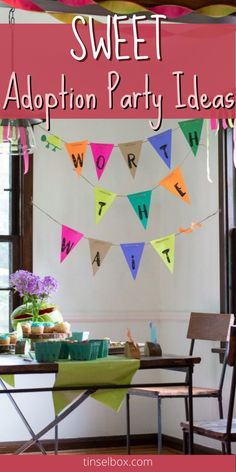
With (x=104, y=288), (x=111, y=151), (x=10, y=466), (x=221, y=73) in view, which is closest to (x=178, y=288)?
(x=104, y=288)

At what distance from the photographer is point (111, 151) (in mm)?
6648

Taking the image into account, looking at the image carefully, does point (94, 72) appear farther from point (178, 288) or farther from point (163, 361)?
point (163, 361)

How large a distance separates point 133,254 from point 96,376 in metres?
2.52

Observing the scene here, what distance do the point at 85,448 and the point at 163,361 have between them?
8.51ft

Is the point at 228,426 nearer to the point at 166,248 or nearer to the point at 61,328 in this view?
the point at 61,328

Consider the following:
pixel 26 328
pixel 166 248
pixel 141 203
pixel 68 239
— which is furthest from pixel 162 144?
pixel 26 328

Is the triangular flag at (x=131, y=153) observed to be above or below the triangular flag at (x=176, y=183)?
above

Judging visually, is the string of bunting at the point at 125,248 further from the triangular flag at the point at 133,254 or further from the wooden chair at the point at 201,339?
the wooden chair at the point at 201,339

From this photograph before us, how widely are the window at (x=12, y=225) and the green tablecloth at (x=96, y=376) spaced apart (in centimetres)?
240

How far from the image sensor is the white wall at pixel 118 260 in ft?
20.8

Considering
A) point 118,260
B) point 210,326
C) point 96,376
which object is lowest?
point 96,376

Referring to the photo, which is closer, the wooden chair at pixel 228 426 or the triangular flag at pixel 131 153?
the wooden chair at pixel 228 426

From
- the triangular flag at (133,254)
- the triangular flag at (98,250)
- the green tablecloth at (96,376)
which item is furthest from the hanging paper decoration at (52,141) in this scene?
the green tablecloth at (96,376)

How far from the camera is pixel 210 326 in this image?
5.74 meters
